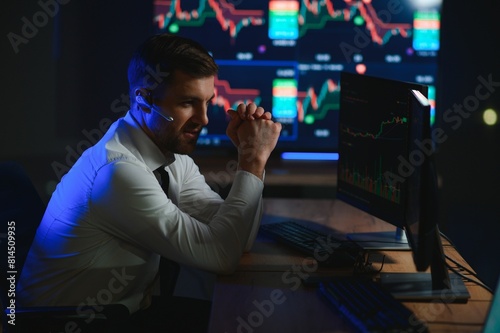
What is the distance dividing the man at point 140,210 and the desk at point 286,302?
12cm

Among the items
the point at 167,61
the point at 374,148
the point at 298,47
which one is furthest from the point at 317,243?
the point at 298,47

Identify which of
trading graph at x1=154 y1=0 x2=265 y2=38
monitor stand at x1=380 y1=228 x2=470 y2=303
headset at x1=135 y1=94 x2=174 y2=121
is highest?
trading graph at x1=154 y1=0 x2=265 y2=38

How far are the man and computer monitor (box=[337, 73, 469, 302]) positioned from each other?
36 cm

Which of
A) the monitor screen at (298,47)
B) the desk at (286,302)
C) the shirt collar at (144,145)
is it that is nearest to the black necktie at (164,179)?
the shirt collar at (144,145)

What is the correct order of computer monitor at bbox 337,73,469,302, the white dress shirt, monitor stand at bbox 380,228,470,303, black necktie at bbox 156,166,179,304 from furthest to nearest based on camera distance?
1. black necktie at bbox 156,166,179,304
2. the white dress shirt
3. monitor stand at bbox 380,228,470,303
4. computer monitor at bbox 337,73,469,302

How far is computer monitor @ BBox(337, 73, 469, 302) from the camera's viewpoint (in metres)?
1.80

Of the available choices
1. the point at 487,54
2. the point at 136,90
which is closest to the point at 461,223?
the point at 487,54

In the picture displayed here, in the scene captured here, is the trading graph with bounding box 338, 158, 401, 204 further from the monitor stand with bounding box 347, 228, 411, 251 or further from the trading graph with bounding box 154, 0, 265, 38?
the trading graph with bounding box 154, 0, 265, 38

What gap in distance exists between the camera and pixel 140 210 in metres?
2.04

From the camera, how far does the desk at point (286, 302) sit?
1.71 m

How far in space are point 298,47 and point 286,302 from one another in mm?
2135

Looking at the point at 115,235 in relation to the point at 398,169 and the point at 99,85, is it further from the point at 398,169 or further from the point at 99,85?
the point at 99,85

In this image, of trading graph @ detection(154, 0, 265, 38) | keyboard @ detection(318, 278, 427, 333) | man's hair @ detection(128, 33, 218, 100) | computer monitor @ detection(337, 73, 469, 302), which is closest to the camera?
keyboard @ detection(318, 278, 427, 333)

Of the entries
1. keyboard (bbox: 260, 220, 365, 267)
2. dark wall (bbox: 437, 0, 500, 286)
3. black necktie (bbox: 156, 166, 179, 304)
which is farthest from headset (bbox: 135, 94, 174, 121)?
dark wall (bbox: 437, 0, 500, 286)
